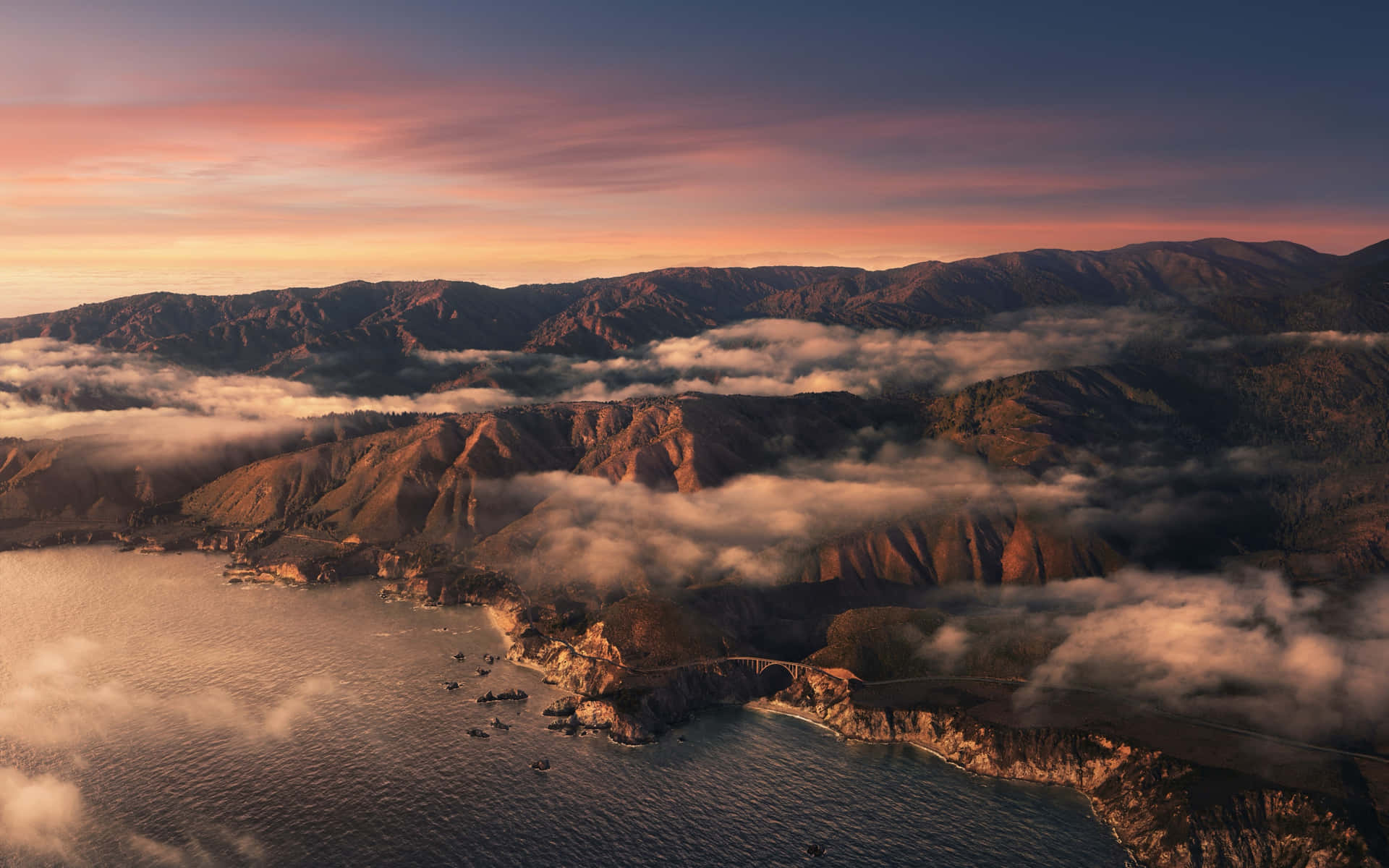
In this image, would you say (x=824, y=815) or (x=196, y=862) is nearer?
(x=196, y=862)

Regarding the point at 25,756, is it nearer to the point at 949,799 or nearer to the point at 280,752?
the point at 280,752

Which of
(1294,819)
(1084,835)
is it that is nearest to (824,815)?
(1084,835)

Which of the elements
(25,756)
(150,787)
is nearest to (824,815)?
(150,787)

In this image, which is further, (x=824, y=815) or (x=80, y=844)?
(x=824, y=815)

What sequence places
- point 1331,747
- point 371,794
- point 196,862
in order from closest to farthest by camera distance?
point 196,862
point 371,794
point 1331,747

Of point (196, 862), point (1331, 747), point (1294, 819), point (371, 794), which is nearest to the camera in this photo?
point (196, 862)

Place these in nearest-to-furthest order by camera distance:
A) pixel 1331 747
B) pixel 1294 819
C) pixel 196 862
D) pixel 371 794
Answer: pixel 196 862 < pixel 1294 819 < pixel 371 794 < pixel 1331 747

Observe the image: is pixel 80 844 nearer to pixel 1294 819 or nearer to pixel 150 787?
pixel 150 787

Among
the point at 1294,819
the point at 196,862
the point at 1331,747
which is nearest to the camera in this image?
the point at 196,862
